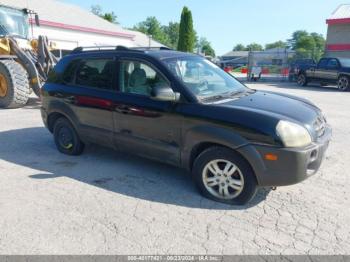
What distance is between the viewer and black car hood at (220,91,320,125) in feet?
11.6

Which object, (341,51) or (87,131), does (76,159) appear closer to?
(87,131)

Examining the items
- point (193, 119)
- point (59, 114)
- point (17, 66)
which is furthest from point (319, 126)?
point (17, 66)

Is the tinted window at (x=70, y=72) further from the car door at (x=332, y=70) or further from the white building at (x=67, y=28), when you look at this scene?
the white building at (x=67, y=28)

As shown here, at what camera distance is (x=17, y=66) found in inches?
360

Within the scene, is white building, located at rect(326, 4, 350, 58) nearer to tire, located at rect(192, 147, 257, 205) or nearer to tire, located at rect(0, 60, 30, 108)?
tire, located at rect(0, 60, 30, 108)

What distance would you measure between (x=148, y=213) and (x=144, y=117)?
126 cm

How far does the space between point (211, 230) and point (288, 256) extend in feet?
2.46

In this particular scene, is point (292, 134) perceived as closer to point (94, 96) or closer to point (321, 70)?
point (94, 96)

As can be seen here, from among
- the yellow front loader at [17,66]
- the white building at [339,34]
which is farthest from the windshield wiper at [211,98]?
the white building at [339,34]

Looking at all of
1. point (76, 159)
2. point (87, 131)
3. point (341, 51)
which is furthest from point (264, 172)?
point (341, 51)

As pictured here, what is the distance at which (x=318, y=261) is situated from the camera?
8.90ft

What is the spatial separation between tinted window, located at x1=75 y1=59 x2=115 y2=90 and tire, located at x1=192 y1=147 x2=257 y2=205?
5.84 feet

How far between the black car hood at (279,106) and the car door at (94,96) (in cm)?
172

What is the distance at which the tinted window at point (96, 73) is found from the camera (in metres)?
4.52
